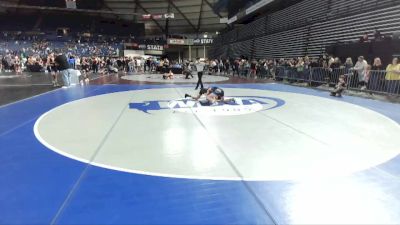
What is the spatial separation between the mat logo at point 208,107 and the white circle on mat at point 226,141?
0.40m

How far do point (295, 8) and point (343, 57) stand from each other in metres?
10.9

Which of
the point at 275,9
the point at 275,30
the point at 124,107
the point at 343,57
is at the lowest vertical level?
the point at 124,107

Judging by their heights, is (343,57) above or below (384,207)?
above

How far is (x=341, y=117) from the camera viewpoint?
752 cm

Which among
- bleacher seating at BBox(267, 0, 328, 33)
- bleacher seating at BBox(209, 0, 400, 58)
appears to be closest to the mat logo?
bleacher seating at BBox(209, 0, 400, 58)

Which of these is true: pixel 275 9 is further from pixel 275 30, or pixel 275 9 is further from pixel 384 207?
pixel 384 207

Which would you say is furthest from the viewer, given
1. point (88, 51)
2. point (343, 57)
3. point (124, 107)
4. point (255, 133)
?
point (88, 51)

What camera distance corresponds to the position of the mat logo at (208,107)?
8.27 metres

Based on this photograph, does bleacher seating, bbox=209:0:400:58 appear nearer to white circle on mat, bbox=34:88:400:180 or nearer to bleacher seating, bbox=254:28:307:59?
bleacher seating, bbox=254:28:307:59

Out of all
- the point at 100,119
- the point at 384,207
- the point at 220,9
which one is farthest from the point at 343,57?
the point at 220,9

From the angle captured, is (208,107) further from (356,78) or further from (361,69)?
(356,78)

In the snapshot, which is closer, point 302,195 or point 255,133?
point 302,195

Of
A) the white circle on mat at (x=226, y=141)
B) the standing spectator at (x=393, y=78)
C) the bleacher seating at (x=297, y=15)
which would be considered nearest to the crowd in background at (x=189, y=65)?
the standing spectator at (x=393, y=78)

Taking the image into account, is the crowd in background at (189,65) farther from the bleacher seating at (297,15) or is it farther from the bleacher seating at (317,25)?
the bleacher seating at (297,15)
